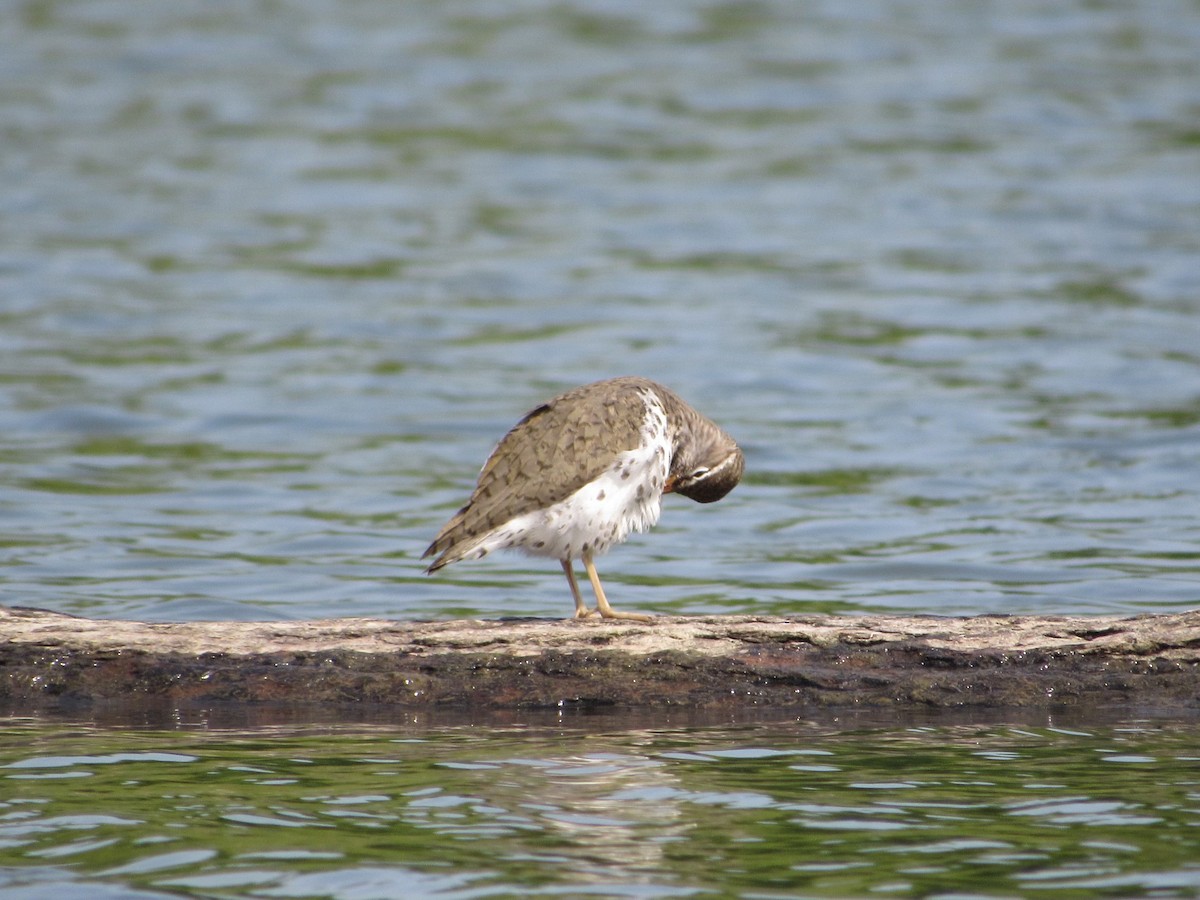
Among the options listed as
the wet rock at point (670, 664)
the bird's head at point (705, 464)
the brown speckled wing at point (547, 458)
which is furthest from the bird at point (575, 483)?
the wet rock at point (670, 664)

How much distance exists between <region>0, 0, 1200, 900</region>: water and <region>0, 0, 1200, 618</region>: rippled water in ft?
0.29

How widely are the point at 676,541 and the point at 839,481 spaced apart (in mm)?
2345

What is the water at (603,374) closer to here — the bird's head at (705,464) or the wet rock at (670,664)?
the wet rock at (670,664)

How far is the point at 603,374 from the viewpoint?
63.7 feet

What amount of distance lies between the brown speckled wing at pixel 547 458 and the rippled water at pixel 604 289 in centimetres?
262

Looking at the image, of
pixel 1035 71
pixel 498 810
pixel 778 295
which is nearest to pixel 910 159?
pixel 1035 71

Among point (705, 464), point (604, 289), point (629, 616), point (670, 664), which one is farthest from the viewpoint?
point (604, 289)

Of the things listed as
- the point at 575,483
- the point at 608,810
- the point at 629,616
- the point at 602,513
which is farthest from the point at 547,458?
the point at 608,810

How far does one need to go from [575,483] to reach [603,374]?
1034 centimetres

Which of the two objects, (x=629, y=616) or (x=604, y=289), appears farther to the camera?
(x=604, y=289)

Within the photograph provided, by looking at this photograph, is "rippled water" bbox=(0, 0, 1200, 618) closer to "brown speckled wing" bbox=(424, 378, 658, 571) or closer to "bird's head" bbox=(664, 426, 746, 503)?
"bird's head" bbox=(664, 426, 746, 503)

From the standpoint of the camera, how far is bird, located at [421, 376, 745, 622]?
9.08 meters

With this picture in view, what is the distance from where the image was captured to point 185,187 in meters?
28.4

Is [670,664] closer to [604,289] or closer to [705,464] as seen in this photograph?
[705,464]
